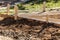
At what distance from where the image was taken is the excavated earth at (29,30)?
13.9m

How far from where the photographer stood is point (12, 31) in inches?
639

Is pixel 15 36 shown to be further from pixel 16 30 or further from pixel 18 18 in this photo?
pixel 18 18

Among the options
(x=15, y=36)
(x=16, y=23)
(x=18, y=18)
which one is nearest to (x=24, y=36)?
(x=15, y=36)

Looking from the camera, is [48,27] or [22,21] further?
[22,21]

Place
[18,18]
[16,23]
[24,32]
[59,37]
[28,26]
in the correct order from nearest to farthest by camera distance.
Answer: [59,37], [24,32], [28,26], [16,23], [18,18]

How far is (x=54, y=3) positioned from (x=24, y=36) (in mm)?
17422

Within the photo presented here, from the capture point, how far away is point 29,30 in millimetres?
15789

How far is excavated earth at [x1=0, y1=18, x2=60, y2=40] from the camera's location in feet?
45.5

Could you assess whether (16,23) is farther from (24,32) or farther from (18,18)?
(24,32)

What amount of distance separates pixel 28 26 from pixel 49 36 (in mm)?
3439

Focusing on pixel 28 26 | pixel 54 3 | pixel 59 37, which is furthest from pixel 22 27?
pixel 54 3

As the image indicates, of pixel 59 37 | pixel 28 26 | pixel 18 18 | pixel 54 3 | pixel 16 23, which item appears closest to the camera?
pixel 59 37

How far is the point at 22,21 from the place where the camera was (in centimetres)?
1845

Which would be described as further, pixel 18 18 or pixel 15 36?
pixel 18 18
